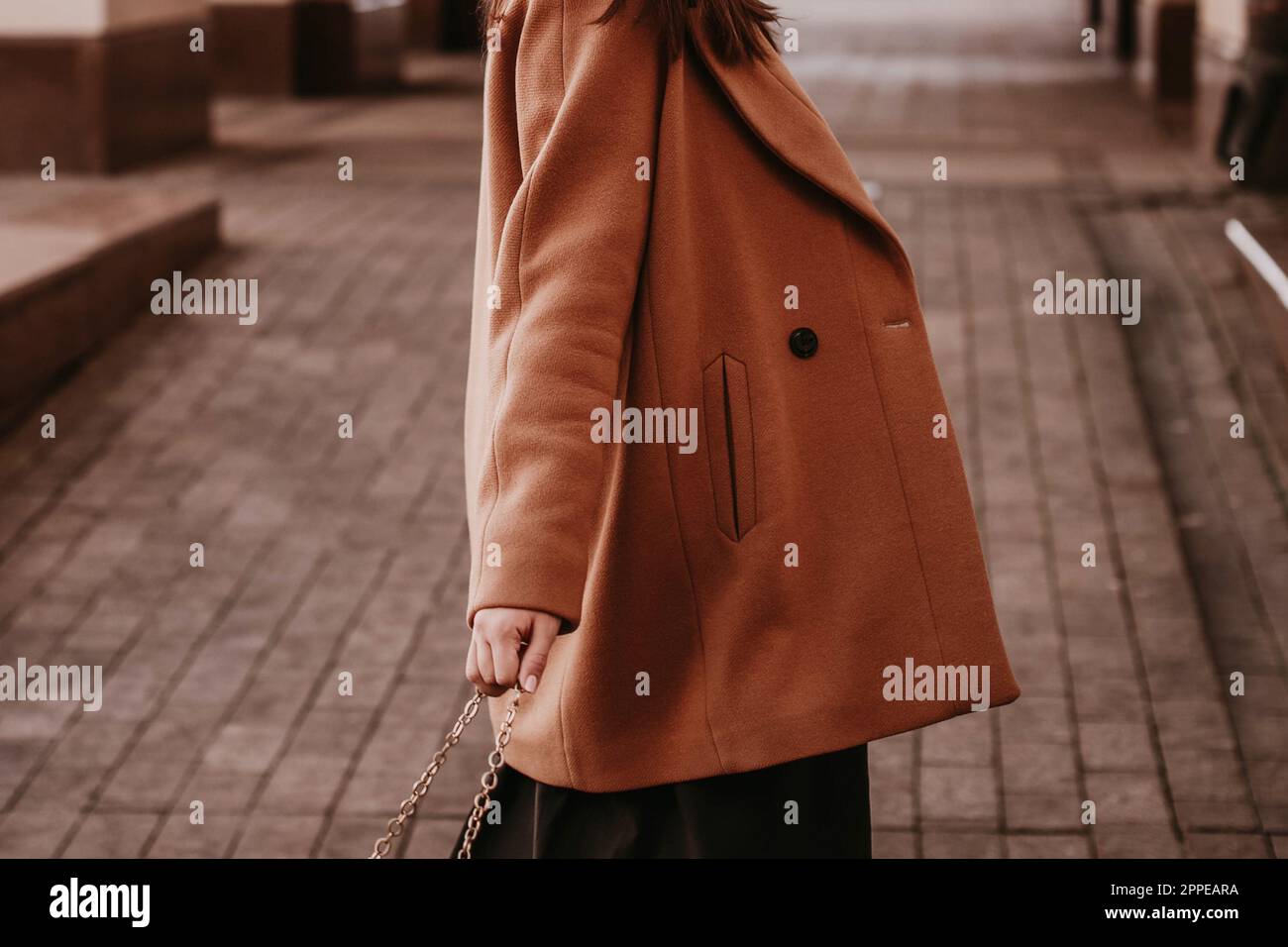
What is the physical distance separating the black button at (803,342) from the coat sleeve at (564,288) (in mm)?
222

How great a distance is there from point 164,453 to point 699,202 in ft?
14.9

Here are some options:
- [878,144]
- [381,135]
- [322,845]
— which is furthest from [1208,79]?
[322,845]

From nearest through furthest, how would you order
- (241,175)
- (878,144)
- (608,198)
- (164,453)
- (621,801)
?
1. (608,198)
2. (621,801)
3. (164,453)
4. (241,175)
5. (878,144)

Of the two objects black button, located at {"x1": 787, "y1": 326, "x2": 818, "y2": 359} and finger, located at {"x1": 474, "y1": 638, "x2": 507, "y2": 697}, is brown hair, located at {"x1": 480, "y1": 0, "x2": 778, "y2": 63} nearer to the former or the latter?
black button, located at {"x1": 787, "y1": 326, "x2": 818, "y2": 359}

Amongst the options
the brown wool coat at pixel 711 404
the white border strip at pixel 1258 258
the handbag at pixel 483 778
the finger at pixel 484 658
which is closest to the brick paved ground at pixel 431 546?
the white border strip at pixel 1258 258

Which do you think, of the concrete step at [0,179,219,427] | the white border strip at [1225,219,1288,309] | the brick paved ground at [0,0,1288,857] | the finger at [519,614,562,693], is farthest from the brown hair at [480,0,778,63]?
the white border strip at [1225,219,1288,309]

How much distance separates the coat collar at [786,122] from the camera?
208 centimetres

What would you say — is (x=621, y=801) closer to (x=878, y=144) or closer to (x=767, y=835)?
(x=767, y=835)

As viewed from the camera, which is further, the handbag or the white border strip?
the white border strip

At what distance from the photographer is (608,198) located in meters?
2.03

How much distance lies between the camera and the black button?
6.98ft

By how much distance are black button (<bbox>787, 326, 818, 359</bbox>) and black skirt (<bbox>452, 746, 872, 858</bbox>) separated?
0.52 metres

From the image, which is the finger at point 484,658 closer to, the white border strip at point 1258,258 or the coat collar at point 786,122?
the coat collar at point 786,122

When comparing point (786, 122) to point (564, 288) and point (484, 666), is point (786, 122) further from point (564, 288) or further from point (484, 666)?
point (484, 666)
